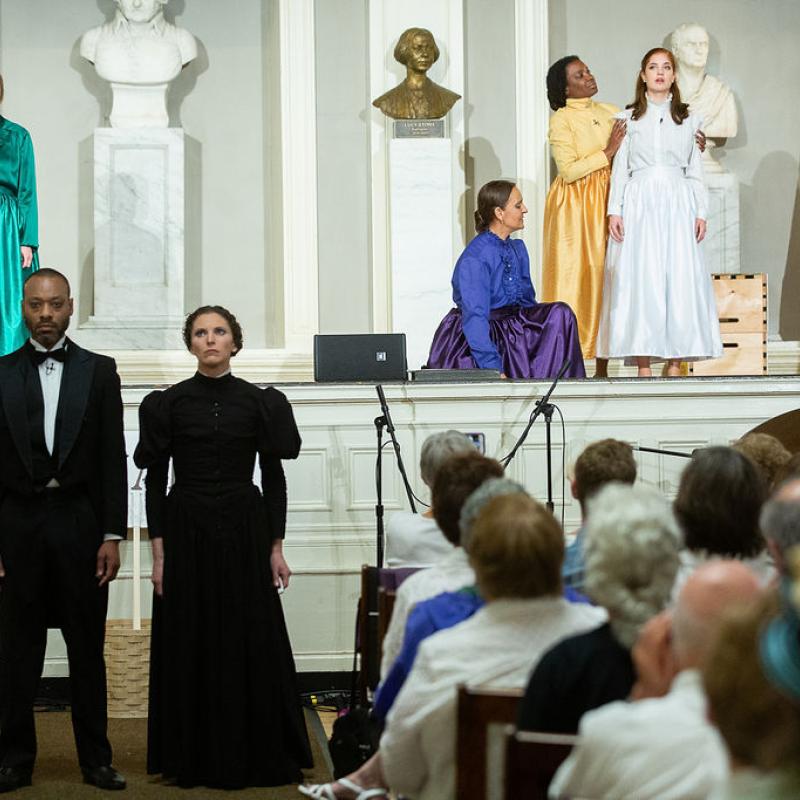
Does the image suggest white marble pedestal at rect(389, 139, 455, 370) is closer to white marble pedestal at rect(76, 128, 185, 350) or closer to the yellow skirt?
the yellow skirt

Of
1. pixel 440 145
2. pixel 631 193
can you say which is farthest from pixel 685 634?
pixel 440 145

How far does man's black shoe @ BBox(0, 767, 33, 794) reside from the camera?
14.6 ft

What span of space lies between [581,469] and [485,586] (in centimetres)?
117

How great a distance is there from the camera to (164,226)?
9008 mm

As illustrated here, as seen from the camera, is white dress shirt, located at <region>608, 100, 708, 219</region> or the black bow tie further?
white dress shirt, located at <region>608, 100, 708, 219</region>

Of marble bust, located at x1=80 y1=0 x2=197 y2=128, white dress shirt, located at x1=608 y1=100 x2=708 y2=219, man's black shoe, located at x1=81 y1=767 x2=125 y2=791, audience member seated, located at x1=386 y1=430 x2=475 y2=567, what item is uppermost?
marble bust, located at x1=80 y1=0 x2=197 y2=128

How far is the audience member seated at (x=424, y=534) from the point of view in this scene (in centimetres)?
407

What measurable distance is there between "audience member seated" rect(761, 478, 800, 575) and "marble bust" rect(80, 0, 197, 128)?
283 inches

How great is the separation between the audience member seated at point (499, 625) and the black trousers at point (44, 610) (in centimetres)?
206

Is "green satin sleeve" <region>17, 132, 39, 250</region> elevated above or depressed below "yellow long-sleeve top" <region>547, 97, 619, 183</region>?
below

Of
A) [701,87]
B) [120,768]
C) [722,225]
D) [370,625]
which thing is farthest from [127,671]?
[701,87]

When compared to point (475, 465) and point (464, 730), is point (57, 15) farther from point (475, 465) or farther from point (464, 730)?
point (464, 730)

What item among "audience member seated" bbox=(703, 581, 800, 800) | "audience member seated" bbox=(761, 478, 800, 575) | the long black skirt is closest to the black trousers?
the long black skirt

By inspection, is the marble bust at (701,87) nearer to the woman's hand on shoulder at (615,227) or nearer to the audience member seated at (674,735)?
the woman's hand on shoulder at (615,227)
